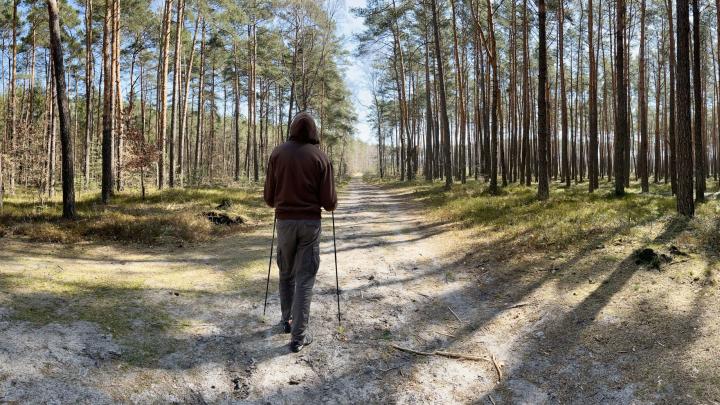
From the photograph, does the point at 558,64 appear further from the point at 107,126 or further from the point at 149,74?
the point at 149,74

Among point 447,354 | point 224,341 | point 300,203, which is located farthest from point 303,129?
point 447,354

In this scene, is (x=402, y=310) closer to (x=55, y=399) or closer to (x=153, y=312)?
(x=153, y=312)

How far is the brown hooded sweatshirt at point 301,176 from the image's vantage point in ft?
12.9

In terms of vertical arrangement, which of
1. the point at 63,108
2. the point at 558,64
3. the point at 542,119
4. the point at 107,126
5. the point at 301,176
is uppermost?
the point at 558,64

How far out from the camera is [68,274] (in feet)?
17.5

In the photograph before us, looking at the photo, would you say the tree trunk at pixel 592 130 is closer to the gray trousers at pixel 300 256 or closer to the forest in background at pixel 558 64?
the forest in background at pixel 558 64

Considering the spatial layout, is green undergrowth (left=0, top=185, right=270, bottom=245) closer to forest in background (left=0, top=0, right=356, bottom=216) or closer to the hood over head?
forest in background (left=0, top=0, right=356, bottom=216)

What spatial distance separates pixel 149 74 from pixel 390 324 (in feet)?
110

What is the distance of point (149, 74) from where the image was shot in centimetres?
3148

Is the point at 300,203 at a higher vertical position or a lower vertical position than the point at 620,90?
lower

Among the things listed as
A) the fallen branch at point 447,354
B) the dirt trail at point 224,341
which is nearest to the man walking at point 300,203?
the dirt trail at point 224,341

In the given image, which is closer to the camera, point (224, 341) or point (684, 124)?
point (224, 341)

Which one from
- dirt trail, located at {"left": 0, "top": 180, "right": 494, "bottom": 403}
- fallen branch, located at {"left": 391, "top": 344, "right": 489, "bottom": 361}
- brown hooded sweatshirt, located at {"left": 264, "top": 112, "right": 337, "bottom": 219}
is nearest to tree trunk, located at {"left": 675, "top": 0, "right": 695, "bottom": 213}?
dirt trail, located at {"left": 0, "top": 180, "right": 494, "bottom": 403}

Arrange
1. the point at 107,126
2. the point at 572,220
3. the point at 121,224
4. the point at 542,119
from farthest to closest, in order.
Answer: the point at 107,126 → the point at 542,119 → the point at 121,224 → the point at 572,220
